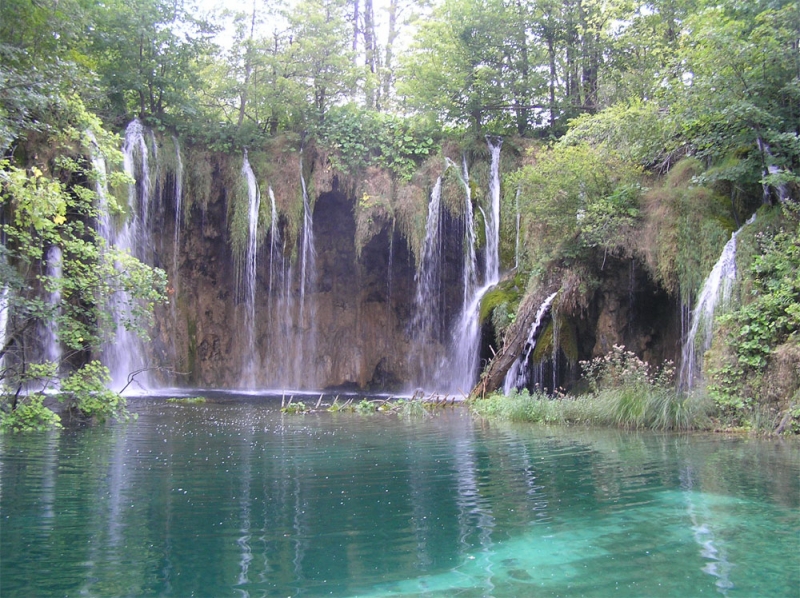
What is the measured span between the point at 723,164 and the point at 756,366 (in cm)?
586

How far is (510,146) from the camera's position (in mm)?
A: 23547

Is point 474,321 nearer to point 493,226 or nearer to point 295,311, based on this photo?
point 493,226

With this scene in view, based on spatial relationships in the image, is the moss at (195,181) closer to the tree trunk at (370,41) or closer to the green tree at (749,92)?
the tree trunk at (370,41)

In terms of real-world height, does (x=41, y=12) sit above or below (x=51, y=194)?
above

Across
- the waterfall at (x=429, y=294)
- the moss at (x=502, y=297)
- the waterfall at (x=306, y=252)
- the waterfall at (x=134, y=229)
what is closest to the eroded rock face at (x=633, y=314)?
the moss at (x=502, y=297)

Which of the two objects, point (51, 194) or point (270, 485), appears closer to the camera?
point (51, 194)

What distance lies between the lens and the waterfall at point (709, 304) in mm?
12461

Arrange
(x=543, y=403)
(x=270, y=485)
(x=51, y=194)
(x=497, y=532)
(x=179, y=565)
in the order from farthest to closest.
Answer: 1. (x=543, y=403)
2. (x=270, y=485)
3. (x=51, y=194)
4. (x=497, y=532)
5. (x=179, y=565)

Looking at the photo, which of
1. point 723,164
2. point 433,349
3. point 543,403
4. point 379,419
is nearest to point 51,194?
point 379,419

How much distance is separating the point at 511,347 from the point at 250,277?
10805 millimetres

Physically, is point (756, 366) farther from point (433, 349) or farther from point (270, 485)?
point (433, 349)

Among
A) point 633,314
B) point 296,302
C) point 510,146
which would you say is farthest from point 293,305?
point 633,314

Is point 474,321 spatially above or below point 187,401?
above

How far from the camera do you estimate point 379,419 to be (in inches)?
532
